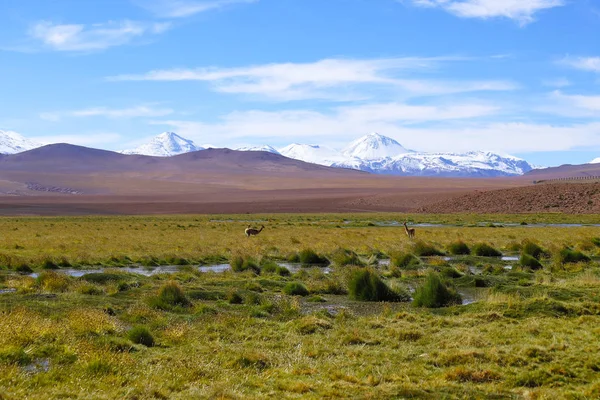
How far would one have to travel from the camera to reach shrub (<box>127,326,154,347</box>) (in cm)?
1119

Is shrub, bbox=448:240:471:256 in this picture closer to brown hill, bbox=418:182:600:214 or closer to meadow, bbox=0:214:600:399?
meadow, bbox=0:214:600:399

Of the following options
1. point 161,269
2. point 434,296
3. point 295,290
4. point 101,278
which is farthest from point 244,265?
point 434,296

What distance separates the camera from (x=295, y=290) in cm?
1759

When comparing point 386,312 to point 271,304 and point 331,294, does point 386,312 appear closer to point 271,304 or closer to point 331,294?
point 271,304

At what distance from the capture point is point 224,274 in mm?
21328

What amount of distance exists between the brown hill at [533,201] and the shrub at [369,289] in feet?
213

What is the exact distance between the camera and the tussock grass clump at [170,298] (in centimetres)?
1476

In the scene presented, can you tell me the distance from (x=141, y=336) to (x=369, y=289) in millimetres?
7285

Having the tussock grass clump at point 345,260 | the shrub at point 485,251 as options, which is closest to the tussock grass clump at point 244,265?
the tussock grass clump at point 345,260

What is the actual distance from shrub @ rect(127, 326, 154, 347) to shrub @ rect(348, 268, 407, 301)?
6916 millimetres

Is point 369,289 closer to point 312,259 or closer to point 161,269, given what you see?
point 312,259

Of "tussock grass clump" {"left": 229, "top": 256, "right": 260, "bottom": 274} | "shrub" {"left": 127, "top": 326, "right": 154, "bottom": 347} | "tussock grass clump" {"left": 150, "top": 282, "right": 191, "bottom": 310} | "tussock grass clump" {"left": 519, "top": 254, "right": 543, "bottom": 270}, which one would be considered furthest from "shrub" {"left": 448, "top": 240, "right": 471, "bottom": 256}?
"shrub" {"left": 127, "top": 326, "right": 154, "bottom": 347}

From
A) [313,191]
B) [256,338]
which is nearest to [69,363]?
[256,338]

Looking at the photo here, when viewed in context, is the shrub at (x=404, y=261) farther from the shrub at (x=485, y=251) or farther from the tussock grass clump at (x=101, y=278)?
the tussock grass clump at (x=101, y=278)
